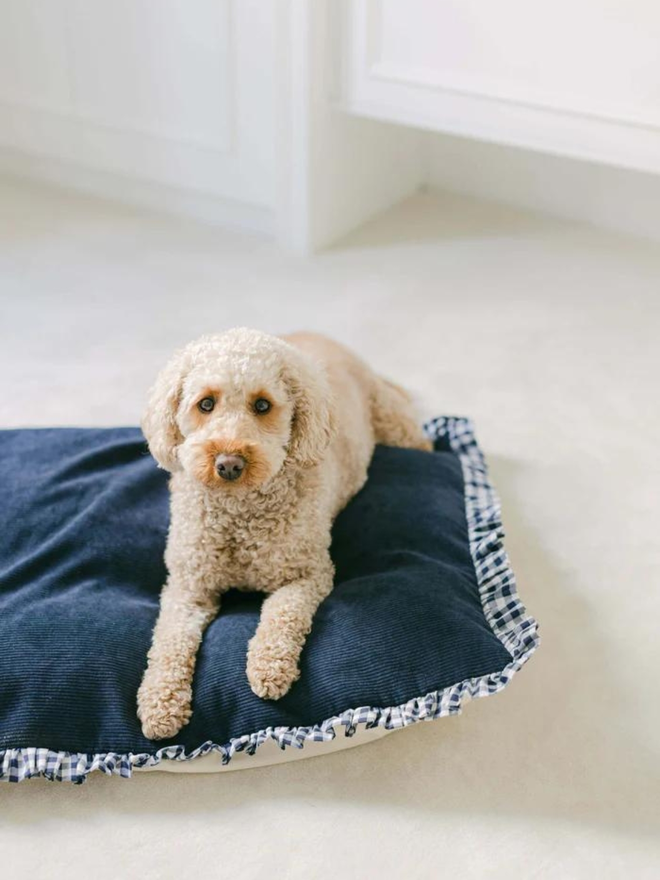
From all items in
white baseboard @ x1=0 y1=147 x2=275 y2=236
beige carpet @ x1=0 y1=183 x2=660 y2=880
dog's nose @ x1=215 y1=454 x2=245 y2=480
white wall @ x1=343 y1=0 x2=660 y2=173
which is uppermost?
white wall @ x1=343 y1=0 x2=660 y2=173

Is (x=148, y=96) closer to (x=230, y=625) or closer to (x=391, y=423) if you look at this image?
(x=391, y=423)

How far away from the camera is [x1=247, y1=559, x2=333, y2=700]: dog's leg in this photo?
1484 mm

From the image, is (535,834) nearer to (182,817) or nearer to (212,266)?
(182,817)

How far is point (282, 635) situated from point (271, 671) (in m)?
0.06

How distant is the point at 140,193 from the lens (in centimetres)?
327

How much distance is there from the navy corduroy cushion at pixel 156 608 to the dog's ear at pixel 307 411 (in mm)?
242

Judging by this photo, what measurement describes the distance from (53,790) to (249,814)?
281 mm

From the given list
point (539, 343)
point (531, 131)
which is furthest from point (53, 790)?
point (531, 131)

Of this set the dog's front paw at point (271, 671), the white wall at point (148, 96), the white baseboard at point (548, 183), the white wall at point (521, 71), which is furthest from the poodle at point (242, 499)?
the white baseboard at point (548, 183)

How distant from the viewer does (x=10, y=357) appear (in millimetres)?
2521

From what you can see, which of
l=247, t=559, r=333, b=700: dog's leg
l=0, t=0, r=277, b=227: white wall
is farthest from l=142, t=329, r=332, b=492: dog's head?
l=0, t=0, r=277, b=227: white wall

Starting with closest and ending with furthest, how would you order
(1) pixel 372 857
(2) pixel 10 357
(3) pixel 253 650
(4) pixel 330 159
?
1. (1) pixel 372 857
2. (3) pixel 253 650
3. (2) pixel 10 357
4. (4) pixel 330 159

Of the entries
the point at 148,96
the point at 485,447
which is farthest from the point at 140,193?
the point at 485,447

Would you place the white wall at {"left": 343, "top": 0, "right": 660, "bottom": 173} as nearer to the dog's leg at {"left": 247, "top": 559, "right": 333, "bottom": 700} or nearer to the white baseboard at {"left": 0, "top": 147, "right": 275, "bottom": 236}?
the white baseboard at {"left": 0, "top": 147, "right": 275, "bottom": 236}
